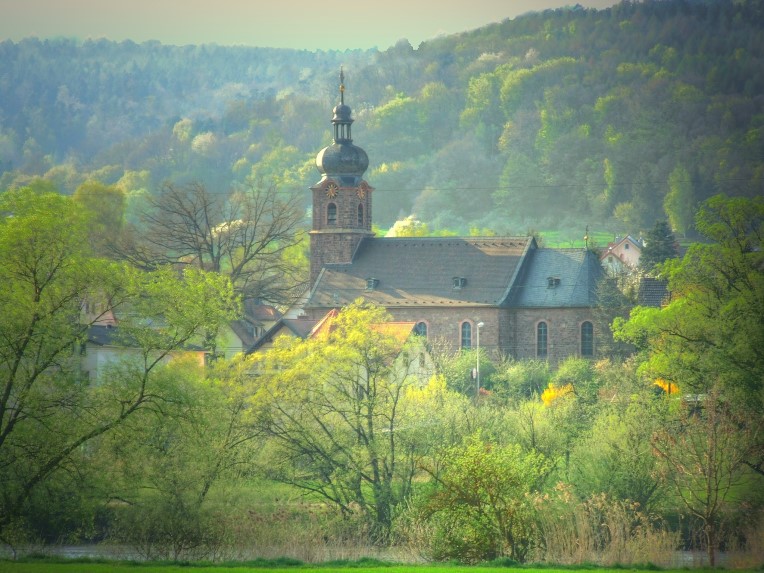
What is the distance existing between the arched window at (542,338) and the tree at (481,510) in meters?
41.7

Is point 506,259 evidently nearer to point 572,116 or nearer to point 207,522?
point 207,522

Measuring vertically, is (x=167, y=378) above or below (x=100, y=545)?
above

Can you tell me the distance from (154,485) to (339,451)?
5264mm

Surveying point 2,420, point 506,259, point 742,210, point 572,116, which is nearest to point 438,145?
point 572,116

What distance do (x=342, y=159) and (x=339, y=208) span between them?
2.75 m

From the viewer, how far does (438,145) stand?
19900 cm

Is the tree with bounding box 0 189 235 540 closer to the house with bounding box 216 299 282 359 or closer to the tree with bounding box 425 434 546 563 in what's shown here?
the tree with bounding box 425 434 546 563

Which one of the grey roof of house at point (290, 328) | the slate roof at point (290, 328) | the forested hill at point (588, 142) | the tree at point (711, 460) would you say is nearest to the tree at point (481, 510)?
the tree at point (711, 460)

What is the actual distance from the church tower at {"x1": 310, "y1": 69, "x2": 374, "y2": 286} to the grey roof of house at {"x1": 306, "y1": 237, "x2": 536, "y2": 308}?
0.83 meters

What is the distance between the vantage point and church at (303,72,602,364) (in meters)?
76.0

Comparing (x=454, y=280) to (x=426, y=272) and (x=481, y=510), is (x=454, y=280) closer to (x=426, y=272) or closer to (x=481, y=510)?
(x=426, y=272)

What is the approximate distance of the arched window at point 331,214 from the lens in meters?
80.9

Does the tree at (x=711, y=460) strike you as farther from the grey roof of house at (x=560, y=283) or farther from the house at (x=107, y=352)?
the grey roof of house at (x=560, y=283)

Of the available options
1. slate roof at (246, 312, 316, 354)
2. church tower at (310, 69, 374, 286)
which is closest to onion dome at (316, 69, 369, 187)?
church tower at (310, 69, 374, 286)
